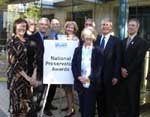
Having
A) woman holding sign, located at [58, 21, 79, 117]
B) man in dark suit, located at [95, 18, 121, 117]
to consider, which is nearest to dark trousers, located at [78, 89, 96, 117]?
man in dark suit, located at [95, 18, 121, 117]

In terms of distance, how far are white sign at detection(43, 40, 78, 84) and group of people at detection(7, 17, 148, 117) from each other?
0.13 metres

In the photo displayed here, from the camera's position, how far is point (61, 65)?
32.9ft

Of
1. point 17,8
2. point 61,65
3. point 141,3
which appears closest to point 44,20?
point 61,65

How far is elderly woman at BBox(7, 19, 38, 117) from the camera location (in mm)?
8305

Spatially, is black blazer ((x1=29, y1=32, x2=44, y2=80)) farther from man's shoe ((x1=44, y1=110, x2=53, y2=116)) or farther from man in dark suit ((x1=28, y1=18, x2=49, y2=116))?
man's shoe ((x1=44, y1=110, x2=53, y2=116))

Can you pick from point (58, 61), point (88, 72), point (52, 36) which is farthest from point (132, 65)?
point (52, 36)

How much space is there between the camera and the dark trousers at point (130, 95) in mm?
9234

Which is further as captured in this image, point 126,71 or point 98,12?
point 98,12

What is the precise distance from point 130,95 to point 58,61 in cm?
166

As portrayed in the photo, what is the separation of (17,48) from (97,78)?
1.43m

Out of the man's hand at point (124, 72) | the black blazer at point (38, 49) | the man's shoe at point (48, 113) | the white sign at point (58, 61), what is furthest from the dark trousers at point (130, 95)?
the man's shoe at point (48, 113)

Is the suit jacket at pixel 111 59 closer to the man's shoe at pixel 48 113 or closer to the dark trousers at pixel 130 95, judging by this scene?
the dark trousers at pixel 130 95

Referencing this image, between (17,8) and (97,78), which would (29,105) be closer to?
(97,78)

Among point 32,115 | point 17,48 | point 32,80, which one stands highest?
point 17,48
